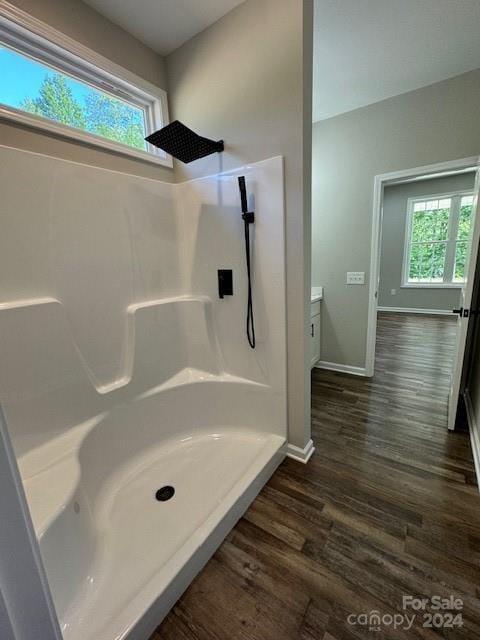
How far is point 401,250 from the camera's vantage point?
628 centimetres

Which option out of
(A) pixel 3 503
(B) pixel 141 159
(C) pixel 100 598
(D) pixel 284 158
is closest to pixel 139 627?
(C) pixel 100 598

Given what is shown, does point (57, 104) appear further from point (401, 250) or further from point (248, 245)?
point (401, 250)

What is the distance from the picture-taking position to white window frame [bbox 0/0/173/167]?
1.38 meters

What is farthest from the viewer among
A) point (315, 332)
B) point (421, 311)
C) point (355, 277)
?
point (421, 311)

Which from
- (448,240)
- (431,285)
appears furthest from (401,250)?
(431,285)

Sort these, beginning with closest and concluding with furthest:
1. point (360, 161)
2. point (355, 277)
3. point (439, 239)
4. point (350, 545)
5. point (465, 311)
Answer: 1. point (350, 545)
2. point (465, 311)
3. point (360, 161)
4. point (355, 277)
5. point (439, 239)

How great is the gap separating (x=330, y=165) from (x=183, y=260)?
2.01 meters

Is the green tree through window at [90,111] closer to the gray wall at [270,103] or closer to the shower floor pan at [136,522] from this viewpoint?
the gray wall at [270,103]

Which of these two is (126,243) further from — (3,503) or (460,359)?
(460,359)

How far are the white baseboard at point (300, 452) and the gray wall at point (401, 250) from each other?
565 cm

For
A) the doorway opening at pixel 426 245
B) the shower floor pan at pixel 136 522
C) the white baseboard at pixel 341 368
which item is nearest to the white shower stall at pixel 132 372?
the shower floor pan at pixel 136 522

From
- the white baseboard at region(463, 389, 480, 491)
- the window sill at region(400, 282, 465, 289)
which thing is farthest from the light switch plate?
the window sill at region(400, 282, 465, 289)

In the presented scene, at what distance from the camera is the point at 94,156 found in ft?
5.58

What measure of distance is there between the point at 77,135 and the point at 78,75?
0.43m
